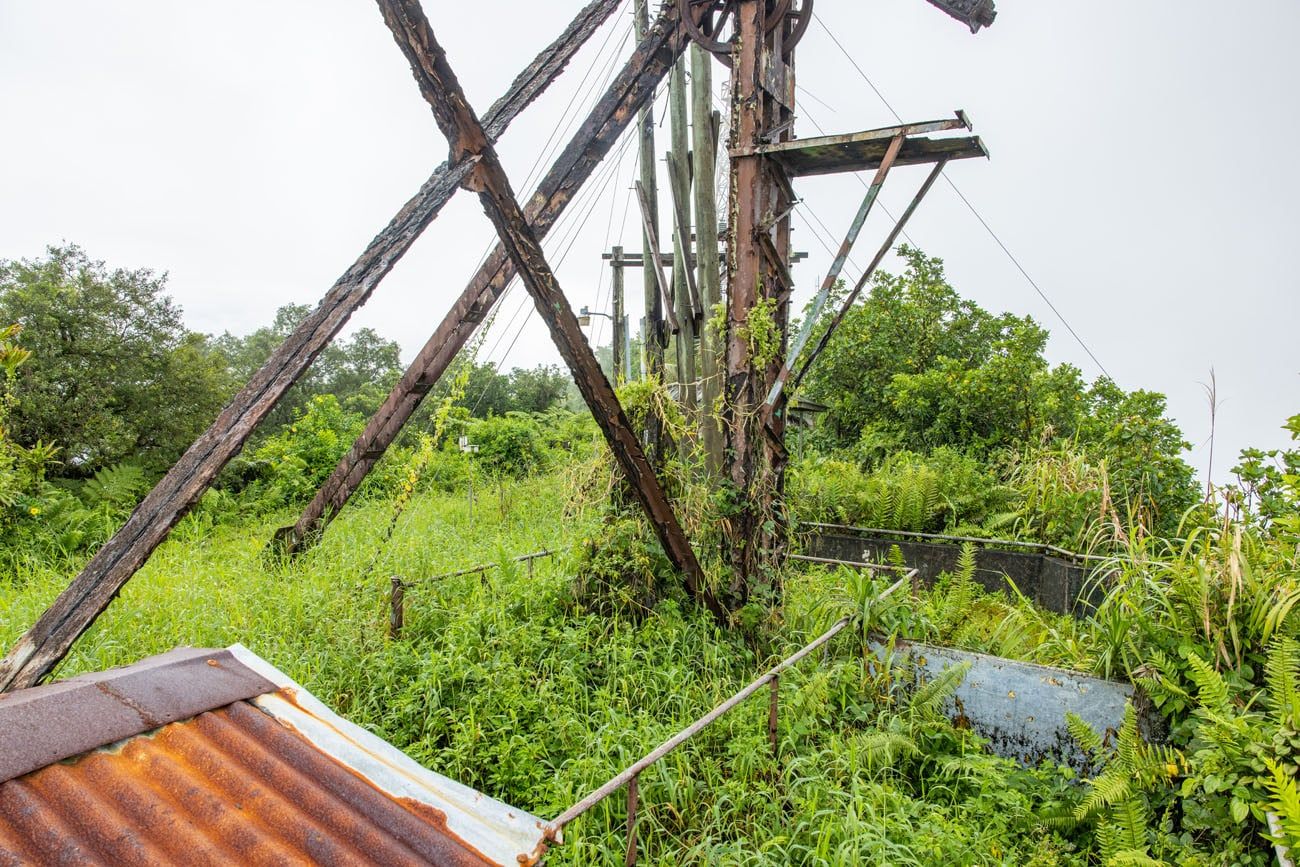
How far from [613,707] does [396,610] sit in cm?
159

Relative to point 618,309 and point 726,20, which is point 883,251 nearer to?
point 726,20

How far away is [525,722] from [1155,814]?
3349mm

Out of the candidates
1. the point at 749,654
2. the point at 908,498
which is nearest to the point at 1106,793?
the point at 749,654

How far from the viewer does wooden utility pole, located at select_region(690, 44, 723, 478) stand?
5.33 m

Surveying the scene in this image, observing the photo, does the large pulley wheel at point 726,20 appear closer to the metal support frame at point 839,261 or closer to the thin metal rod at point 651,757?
the metal support frame at point 839,261

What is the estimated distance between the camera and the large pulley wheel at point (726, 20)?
5004 millimetres

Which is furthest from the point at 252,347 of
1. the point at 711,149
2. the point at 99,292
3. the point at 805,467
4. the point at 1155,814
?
the point at 1155,814

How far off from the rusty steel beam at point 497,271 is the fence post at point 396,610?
1.25 meters

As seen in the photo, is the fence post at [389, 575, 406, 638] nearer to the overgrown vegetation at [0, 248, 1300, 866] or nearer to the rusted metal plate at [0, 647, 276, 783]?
the overgrown vegetation at [0, 248, 1300, 866]

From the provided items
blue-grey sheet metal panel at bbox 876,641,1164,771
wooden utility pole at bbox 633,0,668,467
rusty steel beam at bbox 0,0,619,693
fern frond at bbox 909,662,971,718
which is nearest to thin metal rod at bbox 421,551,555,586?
wooden utility pole at bbox 633,0,668,467

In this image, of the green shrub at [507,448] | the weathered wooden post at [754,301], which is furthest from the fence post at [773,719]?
the green shrub at [507,448]

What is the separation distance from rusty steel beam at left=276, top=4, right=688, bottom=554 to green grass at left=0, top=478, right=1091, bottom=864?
533 mm

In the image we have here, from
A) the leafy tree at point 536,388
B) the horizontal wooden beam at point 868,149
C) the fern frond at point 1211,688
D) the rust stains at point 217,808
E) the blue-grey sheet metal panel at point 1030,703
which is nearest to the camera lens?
Answer: the rust stains at point 217,808

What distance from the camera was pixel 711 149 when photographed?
19.8ft
